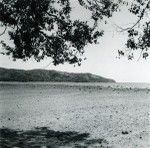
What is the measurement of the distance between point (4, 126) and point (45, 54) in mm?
7967

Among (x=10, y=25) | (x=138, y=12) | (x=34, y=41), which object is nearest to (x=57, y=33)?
(x=34, y=41)

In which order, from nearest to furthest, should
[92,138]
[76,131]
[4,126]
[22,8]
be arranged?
1. [22,8]
2. [92,138]
3. [76,131]
4. [4,126]

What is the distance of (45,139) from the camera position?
1873 centimetres

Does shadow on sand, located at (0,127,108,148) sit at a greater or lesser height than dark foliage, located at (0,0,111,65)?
lesser

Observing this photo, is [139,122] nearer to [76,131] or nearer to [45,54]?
[76,131]

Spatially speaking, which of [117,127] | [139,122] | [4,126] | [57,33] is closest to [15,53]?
[57,33]

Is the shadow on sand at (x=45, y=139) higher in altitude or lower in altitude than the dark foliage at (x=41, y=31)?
lower

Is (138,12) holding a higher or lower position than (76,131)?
higher

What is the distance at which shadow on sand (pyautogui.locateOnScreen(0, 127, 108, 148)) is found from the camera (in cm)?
1698

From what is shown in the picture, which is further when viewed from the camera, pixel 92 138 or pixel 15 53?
pixel 92 138

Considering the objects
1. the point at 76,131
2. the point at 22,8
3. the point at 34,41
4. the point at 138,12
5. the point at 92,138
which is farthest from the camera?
the point at 76,131

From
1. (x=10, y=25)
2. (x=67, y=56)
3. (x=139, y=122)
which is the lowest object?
(x=139, y=122)

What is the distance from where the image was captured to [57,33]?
17969 mm

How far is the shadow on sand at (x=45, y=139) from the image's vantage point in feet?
55.7
